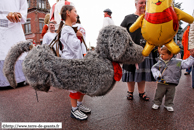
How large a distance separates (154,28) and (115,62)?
0.44 m

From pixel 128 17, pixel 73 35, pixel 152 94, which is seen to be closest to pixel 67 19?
pixel 73 35

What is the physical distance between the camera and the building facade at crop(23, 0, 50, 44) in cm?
1752

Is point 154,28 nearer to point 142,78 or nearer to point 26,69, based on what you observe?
point 26,69

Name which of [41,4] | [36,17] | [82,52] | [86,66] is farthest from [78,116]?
[41,4]

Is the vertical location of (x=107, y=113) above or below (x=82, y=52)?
below

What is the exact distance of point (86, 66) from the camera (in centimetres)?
116

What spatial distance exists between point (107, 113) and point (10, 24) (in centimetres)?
222

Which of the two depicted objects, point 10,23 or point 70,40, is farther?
point 10,23

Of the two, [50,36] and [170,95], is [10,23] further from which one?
[170,95]

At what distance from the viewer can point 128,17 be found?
238cm

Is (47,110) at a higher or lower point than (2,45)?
lower

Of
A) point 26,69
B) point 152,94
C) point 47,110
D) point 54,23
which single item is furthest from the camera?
point 54,23

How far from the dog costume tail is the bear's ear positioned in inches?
31.3

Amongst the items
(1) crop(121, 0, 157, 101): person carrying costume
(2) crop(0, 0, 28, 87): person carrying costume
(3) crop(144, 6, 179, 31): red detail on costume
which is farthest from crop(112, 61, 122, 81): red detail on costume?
(2) crop(0, 0, 28, 87): person carrying costume
